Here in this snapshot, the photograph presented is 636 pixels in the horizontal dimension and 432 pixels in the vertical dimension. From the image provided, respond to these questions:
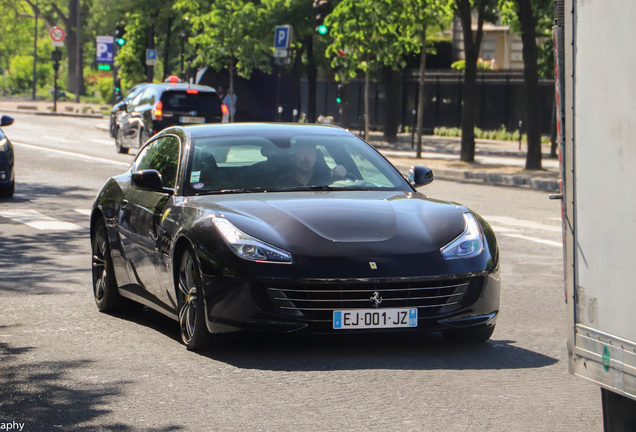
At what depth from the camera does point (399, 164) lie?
27.9 meters

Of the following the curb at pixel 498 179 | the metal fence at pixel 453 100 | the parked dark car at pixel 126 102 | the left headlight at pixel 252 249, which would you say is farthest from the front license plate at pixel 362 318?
the metal fence at pixel 453 100

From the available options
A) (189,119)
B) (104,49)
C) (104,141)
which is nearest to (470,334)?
(189,119)

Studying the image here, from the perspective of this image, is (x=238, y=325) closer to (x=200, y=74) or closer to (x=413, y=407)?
(x=413, y=407)

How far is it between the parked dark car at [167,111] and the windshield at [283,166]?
19.9 meters

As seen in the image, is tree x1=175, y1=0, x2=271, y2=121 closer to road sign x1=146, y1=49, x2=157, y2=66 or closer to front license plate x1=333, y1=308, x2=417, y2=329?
road sign x1=146, y1=49, x2=157, y2=66

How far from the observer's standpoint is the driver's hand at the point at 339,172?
7.51 meters

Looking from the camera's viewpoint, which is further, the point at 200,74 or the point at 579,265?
the point at 200,74

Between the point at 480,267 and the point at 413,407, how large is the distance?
1426 mm

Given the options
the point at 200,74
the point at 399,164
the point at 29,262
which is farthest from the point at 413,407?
the point at 200,74

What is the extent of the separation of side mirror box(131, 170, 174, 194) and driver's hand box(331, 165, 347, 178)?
3.61 ft

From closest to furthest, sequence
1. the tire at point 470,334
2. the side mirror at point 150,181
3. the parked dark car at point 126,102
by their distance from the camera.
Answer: the tire at point 470,334 → the side mirror at point 150,181 → the parked dark car at point 126,102

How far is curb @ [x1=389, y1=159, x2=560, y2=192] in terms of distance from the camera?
22.5 meters

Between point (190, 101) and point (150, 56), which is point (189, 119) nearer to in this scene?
point (190, 101)

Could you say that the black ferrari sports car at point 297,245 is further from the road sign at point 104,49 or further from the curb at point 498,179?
the road sign at point 104,49
